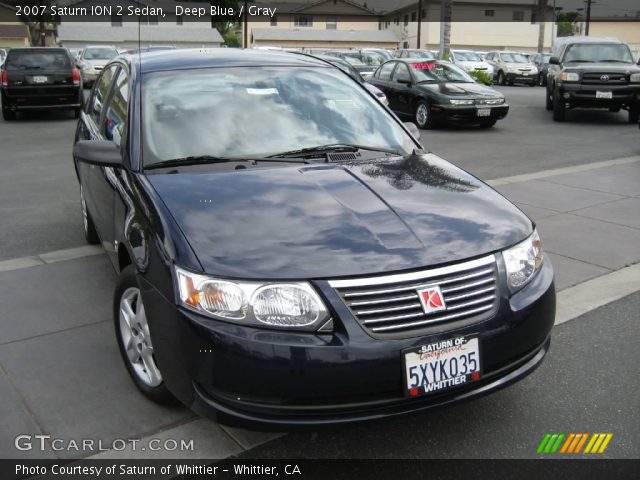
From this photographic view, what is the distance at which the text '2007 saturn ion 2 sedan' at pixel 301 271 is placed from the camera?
268 cm

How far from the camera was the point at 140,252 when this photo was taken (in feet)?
10.7

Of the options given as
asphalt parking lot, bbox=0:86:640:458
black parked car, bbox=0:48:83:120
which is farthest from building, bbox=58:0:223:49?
asphalt parking lot, bbox=0:86:640:458

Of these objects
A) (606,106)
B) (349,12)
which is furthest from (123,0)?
(606,106)

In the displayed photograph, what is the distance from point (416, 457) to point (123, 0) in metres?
69.5

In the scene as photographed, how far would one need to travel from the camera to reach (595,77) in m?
14.8

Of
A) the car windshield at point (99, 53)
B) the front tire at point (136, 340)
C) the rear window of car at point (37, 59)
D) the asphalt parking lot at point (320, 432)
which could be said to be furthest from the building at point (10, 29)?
the front tire at point (136, 340)

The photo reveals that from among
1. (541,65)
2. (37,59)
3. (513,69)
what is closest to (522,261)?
(37,59)

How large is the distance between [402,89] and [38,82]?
8.29m

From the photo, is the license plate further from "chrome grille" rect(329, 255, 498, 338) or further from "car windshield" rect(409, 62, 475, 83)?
"car windshield" rect(409, 62, 475, 83)

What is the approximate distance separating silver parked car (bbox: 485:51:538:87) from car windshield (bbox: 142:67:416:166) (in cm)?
2983

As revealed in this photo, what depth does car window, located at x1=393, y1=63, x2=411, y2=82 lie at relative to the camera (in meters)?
15.4

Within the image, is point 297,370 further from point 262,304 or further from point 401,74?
point 401,74

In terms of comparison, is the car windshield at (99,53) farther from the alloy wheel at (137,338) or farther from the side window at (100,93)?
the alloy wheel at (137,338)

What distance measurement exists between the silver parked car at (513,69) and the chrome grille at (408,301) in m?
31.6
